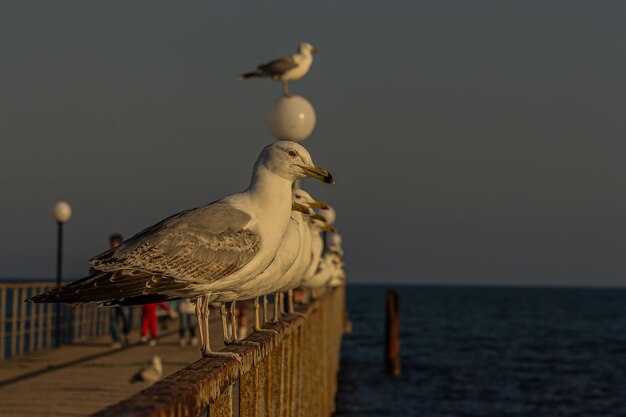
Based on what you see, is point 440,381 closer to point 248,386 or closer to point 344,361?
point 344,361

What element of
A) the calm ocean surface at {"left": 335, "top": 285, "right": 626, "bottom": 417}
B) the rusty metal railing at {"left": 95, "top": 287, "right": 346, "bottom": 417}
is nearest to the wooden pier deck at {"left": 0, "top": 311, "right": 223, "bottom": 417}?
the rusty metal railing at {"left": 95, "top": 287, "right": 346, "bottom": 417}

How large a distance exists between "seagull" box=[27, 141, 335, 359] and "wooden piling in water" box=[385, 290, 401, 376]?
31.6m

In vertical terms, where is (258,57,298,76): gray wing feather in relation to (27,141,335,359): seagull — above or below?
above

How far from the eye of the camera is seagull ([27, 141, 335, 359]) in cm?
669

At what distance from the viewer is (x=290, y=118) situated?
52.1 ft

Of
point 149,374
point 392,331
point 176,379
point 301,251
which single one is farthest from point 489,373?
point 176,379

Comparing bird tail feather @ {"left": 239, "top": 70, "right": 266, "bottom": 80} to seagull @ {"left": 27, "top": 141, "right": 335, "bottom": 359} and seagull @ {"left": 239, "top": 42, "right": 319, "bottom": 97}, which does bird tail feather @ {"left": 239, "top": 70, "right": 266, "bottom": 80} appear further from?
seagull @ {"left": 27, "top": 141, "right": 335, "bottom": 359}

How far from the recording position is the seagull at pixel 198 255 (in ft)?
22.0

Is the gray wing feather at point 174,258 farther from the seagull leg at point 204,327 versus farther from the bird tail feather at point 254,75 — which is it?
the bird tail feather at point 254,75

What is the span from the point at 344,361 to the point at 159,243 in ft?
146

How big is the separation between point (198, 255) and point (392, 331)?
32414mm

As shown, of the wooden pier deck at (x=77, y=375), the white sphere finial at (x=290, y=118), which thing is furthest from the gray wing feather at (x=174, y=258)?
the white sphere finial at (x=290, y=118)

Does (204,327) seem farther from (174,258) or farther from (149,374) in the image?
(149,374)

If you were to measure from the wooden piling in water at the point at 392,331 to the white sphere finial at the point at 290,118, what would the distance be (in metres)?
23.0
